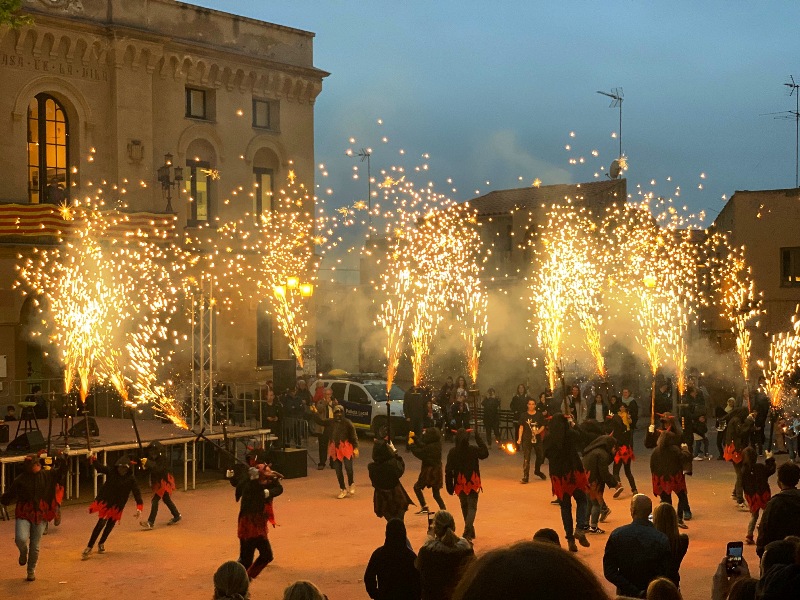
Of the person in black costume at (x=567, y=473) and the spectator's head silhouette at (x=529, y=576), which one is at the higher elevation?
the spectator's head silhouette at (x=529, y=576)

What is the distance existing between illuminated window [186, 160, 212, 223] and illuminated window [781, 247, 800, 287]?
18716 mm

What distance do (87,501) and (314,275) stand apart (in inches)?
633

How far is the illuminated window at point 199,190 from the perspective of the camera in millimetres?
33031

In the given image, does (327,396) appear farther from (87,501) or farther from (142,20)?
(142,20)

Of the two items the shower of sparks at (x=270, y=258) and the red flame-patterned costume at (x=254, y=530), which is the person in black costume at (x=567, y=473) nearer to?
the red flame-patterned costume at (x=254, y=530)

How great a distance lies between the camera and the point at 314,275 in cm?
3547

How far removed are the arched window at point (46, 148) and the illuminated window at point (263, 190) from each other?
6.78 metres

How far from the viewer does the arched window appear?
29188 millimetres

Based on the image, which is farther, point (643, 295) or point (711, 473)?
point (643, 295)

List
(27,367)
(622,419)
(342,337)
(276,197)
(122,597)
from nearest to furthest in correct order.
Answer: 1. (122,597)
2. (622,419)
3. (27,367)
4. (276,197)
5. (342,337)

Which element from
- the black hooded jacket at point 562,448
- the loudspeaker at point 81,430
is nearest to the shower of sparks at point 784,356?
the black hooded jacket at point 562,448

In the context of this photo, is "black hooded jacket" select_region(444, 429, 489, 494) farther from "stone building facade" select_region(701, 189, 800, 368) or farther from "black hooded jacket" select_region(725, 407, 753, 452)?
"stone building facade" select_region(701, 189, 800, 368)

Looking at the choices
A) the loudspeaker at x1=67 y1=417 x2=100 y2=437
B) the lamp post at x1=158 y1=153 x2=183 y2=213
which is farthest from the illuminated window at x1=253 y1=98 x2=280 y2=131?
the loudspeaker at x1=67 y1=417 x2=100 y2=437

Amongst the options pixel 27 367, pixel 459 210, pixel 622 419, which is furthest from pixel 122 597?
pixel 459 210
